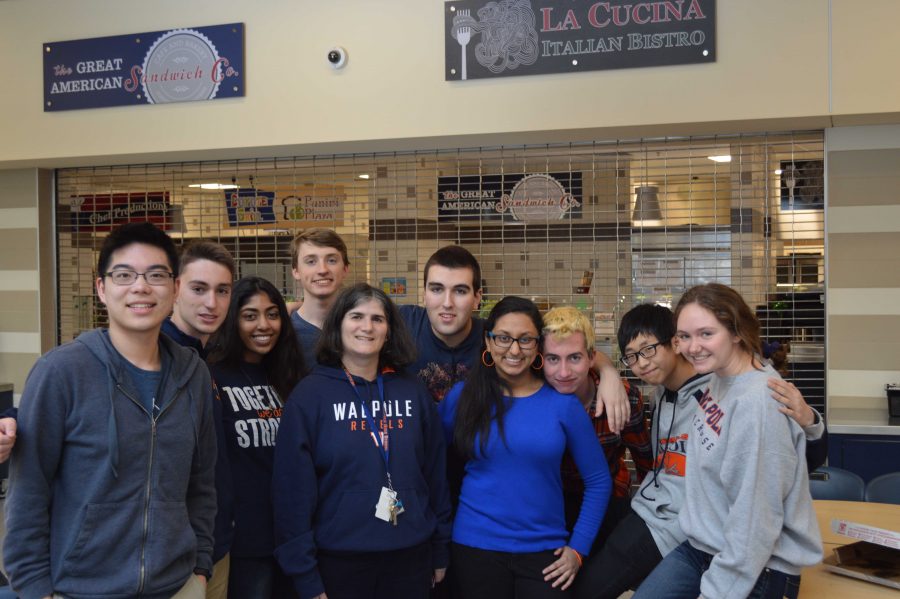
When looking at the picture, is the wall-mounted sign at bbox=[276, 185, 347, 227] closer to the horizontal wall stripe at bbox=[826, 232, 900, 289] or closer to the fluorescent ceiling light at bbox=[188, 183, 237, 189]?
the fluorescent ceiling light at bbox=[188, 183, 237, 189]

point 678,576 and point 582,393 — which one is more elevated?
point 582,393

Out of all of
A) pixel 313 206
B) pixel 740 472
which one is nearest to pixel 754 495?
pixel 740 472

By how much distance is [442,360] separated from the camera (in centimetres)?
302

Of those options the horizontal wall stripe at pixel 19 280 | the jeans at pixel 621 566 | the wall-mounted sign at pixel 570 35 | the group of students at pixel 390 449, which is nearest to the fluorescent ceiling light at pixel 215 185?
the horizontal wall stripe at pixel 19 280

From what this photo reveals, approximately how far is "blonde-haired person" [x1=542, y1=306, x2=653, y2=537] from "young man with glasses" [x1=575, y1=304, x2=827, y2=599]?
80 millimetres

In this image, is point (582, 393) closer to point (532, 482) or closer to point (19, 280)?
point (532, 482)

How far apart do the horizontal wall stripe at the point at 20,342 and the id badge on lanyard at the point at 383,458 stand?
13.4ft

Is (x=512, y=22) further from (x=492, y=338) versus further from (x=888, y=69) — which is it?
(x=492, y=338)

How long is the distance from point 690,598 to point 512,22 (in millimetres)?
3260

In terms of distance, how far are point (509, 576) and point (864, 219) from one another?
3.15m

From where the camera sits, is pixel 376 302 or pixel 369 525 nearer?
pixel 369 525

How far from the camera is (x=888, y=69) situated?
403cm

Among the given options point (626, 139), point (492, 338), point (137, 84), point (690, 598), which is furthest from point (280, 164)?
point (690, 598)

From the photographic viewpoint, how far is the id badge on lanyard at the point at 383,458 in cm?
243
